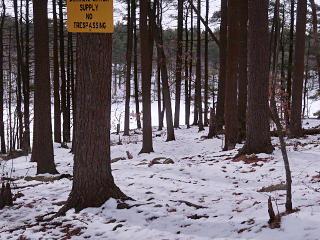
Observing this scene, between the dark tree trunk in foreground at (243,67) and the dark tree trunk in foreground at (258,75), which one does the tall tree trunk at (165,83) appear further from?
the dark tree trunk in foreground at (258,75)

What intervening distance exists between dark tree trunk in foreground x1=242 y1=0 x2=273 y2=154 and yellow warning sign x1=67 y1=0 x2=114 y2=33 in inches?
183

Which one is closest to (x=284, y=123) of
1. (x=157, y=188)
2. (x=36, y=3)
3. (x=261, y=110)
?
(x=261, y=110)

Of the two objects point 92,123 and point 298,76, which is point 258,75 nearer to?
point 92,123

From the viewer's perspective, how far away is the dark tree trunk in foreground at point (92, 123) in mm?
4660

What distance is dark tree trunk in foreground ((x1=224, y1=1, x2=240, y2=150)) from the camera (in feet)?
33.4

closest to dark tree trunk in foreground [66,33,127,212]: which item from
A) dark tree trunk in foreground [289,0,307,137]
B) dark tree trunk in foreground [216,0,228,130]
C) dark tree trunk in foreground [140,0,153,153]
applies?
dark tree trunk in foreground [140,0,153,153]

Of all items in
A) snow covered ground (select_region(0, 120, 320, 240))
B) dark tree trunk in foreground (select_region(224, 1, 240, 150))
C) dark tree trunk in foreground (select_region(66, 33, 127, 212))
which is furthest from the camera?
dark tree trunk in foreground (select_region(224, 1, 240, 150))

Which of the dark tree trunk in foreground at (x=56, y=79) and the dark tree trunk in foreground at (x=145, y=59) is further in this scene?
the dark tree trunk in foreground at (x=56, y=79)

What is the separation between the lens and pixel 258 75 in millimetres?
7891

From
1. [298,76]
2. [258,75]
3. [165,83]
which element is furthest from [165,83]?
[258,75]

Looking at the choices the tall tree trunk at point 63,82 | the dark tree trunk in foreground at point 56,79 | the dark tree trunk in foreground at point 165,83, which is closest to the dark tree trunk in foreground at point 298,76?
the dark tree trunk in foreground at point 165,83

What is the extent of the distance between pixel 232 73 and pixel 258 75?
2656 millimetres

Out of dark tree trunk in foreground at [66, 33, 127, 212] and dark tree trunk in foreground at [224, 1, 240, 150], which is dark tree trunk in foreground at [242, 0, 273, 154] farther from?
dark tree trunk in foreground at [66, 33, 127, 212]

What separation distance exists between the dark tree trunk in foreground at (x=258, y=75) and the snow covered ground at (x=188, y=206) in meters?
0.58
